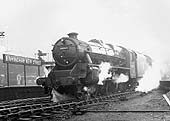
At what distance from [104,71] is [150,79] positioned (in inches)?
408

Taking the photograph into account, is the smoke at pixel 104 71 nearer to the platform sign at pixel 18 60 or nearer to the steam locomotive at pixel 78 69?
the steam locomotive at pixel 78 69

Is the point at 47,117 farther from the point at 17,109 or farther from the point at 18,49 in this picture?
the point at 18,49

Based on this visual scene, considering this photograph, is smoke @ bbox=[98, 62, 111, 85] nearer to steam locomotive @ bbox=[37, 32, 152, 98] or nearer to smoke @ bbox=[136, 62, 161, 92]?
steam locomotive @ bbox=[37, 32, 152, 98]

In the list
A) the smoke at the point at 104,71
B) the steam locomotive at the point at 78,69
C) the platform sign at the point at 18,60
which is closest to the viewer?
the steam locomotive at the point at 78,69

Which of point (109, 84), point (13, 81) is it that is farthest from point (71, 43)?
point (13, 81)

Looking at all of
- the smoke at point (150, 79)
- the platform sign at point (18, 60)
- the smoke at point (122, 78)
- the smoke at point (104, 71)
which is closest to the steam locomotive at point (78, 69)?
the smoke at point (104, 71)

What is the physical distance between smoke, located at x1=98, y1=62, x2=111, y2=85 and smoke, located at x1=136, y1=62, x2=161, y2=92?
22.9 ft

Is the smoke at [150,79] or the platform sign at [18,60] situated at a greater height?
the platform sign at [18,60]

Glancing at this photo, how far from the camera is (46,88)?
11.7 meters

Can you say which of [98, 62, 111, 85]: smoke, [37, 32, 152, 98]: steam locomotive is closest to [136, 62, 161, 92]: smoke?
[37, 32, 152, 98]: steam locomotive

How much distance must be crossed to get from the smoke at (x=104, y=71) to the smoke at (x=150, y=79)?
699cm

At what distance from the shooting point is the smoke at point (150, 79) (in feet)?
66.8

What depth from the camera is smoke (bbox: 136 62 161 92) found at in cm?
2038

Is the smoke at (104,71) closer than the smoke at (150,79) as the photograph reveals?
Yes
